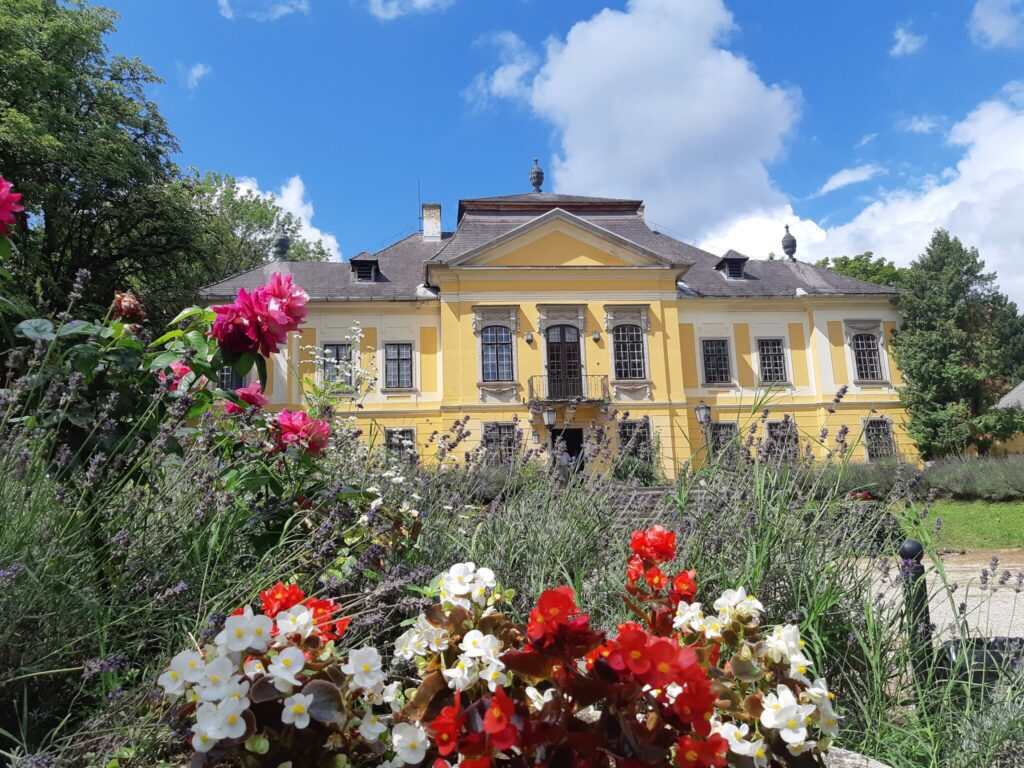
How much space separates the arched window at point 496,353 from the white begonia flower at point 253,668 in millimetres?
19425

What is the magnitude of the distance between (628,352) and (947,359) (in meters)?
10.8

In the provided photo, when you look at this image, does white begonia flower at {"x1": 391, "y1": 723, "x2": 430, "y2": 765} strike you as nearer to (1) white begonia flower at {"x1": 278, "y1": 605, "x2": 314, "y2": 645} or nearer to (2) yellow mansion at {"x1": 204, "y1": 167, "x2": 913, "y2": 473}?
(1) white begonia flower at {"x1": 278, "y1": 605, "x2": 314, "y2": 645}

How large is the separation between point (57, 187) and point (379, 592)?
66.4 feet

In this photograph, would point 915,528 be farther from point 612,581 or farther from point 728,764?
point 728,764

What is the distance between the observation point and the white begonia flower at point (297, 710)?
1.02m

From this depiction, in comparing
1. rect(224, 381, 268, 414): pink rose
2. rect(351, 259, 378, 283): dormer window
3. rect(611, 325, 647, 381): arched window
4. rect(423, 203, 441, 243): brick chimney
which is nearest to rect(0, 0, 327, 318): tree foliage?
rect(351, 259, 378, 283): dormer window

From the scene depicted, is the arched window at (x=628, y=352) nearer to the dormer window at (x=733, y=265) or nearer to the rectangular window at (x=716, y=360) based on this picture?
the rectangular window at (x=716, y=360)

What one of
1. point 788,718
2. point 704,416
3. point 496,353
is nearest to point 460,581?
point 788,718

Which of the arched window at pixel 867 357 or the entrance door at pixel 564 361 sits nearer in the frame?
the entrance door at pixel 564 361

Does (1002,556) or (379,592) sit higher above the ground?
(379,592)

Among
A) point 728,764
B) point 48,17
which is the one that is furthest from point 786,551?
point 48,17

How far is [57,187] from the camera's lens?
17.1 m

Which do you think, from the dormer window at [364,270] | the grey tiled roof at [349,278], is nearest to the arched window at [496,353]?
the grey tiled roof at [349,278]

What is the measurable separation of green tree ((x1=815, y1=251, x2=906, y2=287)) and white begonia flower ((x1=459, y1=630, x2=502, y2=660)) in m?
37.9
